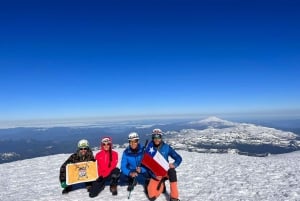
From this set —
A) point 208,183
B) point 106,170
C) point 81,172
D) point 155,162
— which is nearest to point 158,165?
point 155,162

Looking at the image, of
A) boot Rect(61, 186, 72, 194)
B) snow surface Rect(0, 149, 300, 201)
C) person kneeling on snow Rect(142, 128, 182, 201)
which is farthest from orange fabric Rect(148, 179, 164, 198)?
boot Rect(61, 186, 72, 194)

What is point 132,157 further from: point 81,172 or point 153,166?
point 81,172

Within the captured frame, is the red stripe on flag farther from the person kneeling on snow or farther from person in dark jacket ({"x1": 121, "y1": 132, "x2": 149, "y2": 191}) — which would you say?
person in dark jacket ({"x1": 121, "y1": 132, "x2": 149, "y2": 191})

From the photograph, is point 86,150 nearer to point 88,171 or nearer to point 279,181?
point 88,171

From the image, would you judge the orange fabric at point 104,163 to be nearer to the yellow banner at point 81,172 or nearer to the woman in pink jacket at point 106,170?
the woman in pink jacket at point 106,170

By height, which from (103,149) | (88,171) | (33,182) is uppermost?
(103,149)

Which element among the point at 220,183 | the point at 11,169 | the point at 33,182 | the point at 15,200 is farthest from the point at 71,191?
the point at 11,169

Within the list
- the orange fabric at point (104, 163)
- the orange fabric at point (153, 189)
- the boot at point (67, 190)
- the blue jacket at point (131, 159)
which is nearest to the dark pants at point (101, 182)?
the orange fabric at point (104, 163)

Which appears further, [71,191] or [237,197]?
[71,191]
